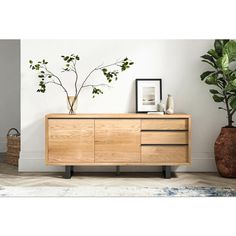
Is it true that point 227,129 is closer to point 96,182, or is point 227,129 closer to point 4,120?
point 96,182

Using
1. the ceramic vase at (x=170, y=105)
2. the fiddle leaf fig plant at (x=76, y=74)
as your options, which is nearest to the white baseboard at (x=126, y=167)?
the ceramic vase at (x=170, y=105)

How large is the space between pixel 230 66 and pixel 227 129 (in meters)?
0.84

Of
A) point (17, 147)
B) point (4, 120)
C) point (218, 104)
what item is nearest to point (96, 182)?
point (17, 147)

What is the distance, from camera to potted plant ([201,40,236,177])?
433 cm

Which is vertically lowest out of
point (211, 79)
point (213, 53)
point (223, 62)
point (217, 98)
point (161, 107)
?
point (161, 107)

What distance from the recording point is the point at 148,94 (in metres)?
4.81

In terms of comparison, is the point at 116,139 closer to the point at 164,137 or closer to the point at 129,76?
the point at 164,137

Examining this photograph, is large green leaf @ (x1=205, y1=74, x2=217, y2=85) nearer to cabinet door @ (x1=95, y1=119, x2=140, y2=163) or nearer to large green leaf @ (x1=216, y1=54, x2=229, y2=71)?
large green leaf @ (x1=216, y1=54, x2=229, y2=71)

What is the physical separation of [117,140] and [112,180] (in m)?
0.46

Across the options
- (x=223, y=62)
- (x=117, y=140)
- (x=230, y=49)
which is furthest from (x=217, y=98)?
(x=117, y=140)

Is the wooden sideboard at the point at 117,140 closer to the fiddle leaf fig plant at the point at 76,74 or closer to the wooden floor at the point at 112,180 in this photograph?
the wooden floor at the point at 112,180

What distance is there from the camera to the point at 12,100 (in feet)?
20.6

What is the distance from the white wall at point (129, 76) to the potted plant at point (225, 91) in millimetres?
239

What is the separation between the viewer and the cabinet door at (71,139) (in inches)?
171
